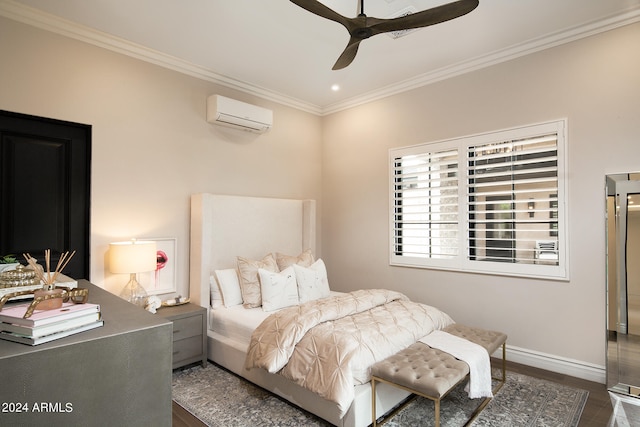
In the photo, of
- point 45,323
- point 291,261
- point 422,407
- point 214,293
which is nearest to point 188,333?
point 214,293

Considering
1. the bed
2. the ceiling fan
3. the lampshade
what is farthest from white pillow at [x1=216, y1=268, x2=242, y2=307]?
the ceiling fan

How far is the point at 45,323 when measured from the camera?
3.73 ft

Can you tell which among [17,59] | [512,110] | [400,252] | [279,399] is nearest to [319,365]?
[279,399]

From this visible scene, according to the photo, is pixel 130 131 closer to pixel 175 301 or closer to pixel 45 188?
pixel 45 188

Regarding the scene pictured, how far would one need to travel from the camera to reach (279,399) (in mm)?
2828

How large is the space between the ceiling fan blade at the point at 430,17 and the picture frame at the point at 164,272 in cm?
280

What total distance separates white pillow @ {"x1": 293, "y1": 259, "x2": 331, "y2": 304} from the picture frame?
1262 millimetres

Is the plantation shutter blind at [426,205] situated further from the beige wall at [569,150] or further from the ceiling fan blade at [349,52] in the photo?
the ceiling fan blade at [349,52]

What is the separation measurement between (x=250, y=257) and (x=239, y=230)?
1.17 ft

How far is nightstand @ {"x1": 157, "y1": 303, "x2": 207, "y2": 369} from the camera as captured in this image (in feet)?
10.7

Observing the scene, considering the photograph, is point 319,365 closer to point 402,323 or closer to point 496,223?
point 402,323

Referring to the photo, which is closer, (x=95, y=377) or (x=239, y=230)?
(x=95, y=377)

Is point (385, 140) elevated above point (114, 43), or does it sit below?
below

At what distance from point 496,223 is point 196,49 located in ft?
11.3
